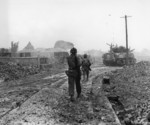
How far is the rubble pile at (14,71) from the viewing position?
19.6 m

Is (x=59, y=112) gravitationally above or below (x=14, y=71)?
below

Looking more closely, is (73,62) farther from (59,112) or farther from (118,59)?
(118,59)

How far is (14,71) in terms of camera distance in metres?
21.6

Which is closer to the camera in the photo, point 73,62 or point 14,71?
point 73,62

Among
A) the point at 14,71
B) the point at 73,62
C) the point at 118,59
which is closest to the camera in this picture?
the point at 73,62

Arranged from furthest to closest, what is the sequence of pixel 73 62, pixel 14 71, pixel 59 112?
pixel 14 71 < pixel 73 62 < pixel 59 112

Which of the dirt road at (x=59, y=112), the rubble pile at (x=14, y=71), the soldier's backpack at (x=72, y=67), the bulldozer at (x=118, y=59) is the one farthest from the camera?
the bulldozer at (x=118, y=59)

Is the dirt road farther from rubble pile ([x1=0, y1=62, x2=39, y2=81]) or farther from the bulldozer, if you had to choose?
the bulldozer

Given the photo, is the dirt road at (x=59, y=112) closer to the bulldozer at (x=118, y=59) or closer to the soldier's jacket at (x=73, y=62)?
the soldier's jacket at (x=73, y=62)

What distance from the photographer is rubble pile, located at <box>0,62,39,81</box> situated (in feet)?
64.2

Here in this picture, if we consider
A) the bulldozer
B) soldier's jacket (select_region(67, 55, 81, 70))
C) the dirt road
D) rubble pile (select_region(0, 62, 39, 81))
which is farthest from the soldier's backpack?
the bulldozer

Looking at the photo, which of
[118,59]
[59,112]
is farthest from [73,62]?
[118,59]

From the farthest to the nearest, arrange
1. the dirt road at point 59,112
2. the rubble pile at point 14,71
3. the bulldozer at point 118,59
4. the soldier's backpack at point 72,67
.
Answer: the bulldozer at point 118,59, the rubble pile at point 14,71, the soldier's backpack at point 72,67, the dirt road at point 59,112

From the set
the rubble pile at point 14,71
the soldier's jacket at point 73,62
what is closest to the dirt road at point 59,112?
the soldier's jacket at point 73,62
